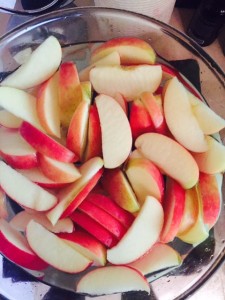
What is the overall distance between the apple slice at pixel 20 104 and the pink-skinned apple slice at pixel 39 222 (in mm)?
138

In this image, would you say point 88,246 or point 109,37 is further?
point 109,37

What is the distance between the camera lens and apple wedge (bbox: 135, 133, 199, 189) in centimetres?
62

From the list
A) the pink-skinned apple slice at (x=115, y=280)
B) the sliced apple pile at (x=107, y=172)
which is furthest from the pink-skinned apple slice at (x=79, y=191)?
the pink-skinned apple slice at (x=115, y=280)

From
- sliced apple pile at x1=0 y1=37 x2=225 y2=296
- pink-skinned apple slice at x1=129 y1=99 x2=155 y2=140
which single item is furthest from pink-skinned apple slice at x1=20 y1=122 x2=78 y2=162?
pink-skinned apple slice at x1=129 y1=99 x2=155 y2=140

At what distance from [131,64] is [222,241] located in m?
0.32

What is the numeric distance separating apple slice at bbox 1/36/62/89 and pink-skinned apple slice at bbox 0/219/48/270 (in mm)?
235

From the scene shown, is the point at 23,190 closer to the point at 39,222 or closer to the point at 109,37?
the point at 39,222

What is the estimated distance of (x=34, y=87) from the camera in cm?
71

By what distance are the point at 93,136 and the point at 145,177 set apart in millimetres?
105

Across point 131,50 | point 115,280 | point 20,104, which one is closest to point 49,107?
point 20,104

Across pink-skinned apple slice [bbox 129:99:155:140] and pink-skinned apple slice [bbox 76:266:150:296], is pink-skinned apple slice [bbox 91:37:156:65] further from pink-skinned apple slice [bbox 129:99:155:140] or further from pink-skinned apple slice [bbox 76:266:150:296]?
pink-skinned apple slice [bbox 76:266:150:296]

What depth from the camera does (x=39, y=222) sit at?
644 millimetres

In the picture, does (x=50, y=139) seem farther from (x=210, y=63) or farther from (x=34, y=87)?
(x=210, y=63)

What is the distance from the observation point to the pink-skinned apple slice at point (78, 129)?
0.63 metres
